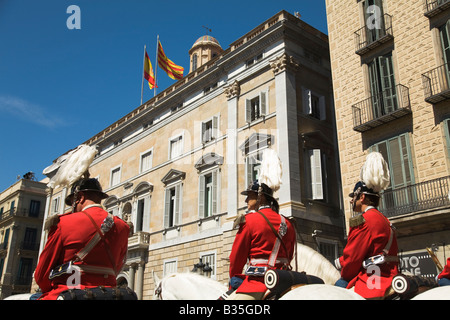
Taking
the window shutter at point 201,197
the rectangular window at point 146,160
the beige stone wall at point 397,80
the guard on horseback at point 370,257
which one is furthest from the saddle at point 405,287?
the rectangular window at point 146,160

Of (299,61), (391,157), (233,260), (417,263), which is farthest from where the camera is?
(299,61)

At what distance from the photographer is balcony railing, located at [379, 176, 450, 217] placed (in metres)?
13.6

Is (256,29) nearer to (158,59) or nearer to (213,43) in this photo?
(158,59)

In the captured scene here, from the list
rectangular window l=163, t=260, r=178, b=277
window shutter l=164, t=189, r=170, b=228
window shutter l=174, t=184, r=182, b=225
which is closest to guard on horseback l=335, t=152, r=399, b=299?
rectangular window l=163, t=260, r=178, b=277

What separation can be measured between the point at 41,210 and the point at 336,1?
39047mm

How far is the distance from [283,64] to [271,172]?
14.6 metres

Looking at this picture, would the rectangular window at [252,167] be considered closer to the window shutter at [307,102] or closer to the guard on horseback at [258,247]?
the window shutter at [307,102]

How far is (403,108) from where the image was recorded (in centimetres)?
1491

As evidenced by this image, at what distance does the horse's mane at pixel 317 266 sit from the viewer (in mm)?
6902

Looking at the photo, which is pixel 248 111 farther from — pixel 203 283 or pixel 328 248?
pixel 203 283

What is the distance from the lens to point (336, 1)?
19.2m

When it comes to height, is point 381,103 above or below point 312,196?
above
